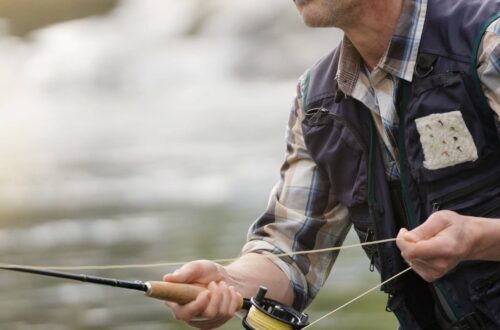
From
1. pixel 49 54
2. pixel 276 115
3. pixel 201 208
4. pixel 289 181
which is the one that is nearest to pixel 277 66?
pixel 276 115

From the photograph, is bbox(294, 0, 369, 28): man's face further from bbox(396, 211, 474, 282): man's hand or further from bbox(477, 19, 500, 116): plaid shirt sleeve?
bbox(396, 211, 474, 282): man's hand

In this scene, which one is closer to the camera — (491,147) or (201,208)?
(491,147)

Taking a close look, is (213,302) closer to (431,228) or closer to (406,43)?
(431,228)

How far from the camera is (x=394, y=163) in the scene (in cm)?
247

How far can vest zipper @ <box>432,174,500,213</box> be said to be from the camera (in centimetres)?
236

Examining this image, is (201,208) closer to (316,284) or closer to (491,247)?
(316,284)

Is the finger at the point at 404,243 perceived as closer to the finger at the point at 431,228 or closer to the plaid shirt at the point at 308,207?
the finger at the point at 431,228

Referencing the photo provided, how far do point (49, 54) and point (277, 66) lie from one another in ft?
5.85

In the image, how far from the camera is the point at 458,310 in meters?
2.42

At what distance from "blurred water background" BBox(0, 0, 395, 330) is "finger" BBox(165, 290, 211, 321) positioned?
2537mm

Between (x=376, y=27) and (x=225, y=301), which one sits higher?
(x=376, y=27)

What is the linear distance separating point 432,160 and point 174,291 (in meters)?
0.56

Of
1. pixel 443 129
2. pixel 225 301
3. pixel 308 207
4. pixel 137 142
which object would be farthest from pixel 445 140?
pixel 137 142

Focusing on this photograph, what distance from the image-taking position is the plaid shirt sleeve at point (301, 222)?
263cm
